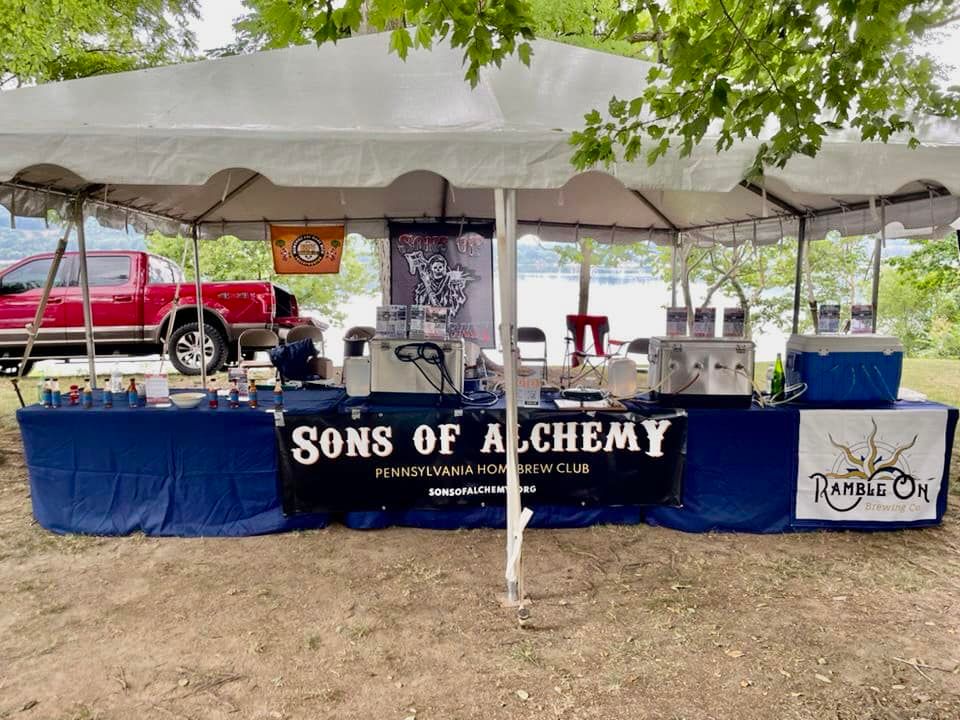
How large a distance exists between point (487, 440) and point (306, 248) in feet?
14.2

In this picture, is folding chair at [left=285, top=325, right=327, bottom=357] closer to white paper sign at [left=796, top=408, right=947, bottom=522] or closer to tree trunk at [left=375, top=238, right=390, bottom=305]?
tree trunk at [left=375, top=238, right=390, bottom=305]

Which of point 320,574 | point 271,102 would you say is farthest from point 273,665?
point 271,102

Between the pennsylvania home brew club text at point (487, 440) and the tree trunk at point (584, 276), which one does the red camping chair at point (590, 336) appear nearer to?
the pennsylvania home brew club text at point (487, 440)

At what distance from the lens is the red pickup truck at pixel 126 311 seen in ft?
28.6

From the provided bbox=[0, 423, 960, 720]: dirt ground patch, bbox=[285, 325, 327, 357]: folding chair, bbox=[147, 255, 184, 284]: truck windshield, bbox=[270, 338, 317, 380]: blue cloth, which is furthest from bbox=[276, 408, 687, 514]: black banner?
bbox=[147, 255, 184, 284]: truck windshield

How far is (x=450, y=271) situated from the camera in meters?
7.83

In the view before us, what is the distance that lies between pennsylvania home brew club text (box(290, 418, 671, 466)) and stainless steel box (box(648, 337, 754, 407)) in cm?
23

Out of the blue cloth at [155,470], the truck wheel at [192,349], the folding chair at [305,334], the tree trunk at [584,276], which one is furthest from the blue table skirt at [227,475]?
the tree trunk at [584,276]

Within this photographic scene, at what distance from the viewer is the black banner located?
138 inches

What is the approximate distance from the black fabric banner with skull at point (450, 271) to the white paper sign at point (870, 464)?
451 centimetres

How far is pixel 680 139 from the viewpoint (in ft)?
9.89

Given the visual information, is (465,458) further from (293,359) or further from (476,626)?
(293,359)

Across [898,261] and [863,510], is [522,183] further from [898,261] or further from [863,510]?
[898,261]

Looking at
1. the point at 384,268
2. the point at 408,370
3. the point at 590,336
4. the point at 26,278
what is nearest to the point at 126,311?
the point at 26,278
